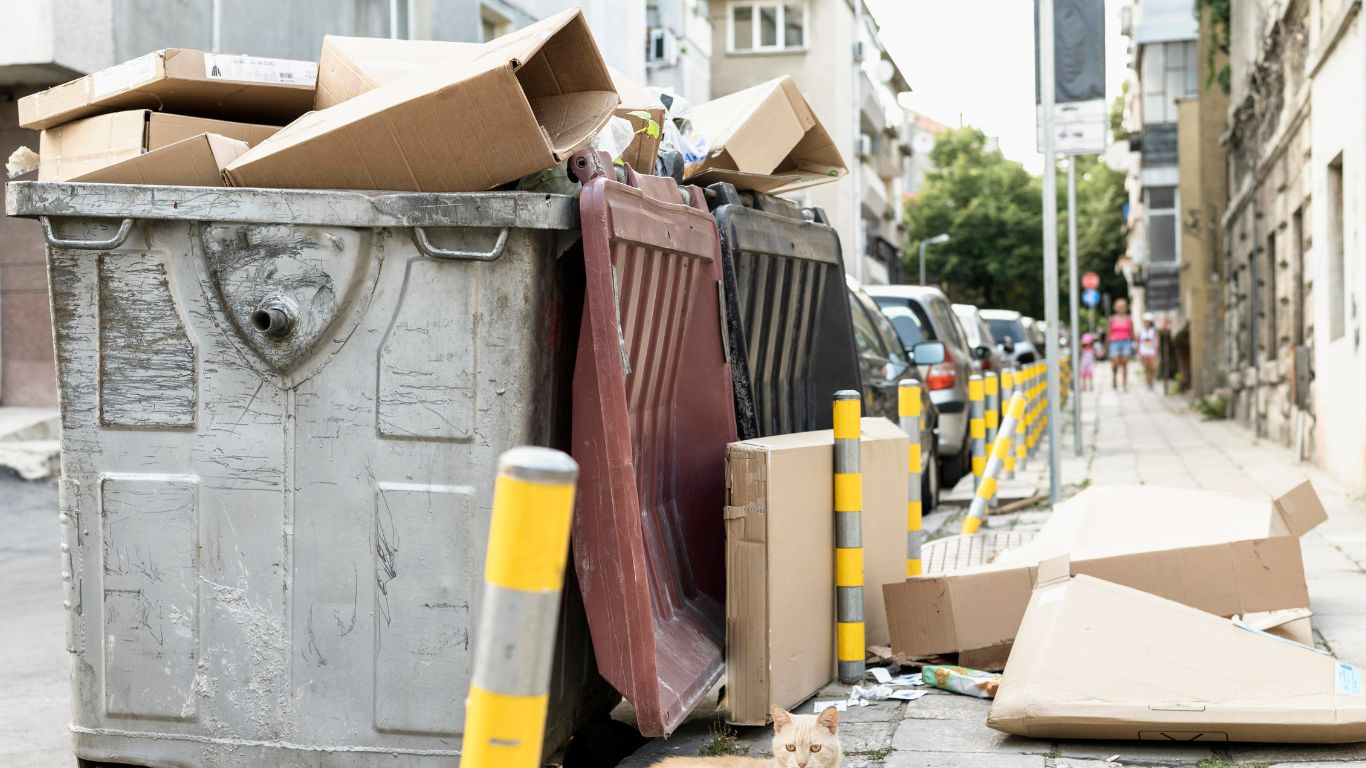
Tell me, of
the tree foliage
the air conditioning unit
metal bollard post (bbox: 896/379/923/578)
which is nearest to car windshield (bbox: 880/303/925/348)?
metal bollard post (bbox: 896/379/923/578)

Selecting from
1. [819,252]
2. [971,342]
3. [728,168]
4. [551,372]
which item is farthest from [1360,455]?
[551,372]

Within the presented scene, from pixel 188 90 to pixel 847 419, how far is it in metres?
2.33

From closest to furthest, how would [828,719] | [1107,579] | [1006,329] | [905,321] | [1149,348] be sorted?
[828,719] < [1107,579] < [905,321] < [1006,329] < [1149,348]

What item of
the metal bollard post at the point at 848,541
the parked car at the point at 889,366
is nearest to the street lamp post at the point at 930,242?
the parked car at the point at 889,366

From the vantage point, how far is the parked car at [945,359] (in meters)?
13.2

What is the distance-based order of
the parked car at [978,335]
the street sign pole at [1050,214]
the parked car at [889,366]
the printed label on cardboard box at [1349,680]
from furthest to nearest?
1. the parked car at [978,335]
2. the street sign pole at [1050,214]
3. the parked car at [889,366]
4. the printed label on cardboard box at [1349,680]

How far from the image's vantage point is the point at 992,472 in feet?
32.2

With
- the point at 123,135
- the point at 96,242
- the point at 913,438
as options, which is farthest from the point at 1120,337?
the point at 96,242

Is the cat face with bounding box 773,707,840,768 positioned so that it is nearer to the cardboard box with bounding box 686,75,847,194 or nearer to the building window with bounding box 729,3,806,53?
the cardboard box with bounding box 686,75,847,194

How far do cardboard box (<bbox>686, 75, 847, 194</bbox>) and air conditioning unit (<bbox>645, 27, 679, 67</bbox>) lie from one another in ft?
88.1

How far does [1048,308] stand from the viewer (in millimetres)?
12031

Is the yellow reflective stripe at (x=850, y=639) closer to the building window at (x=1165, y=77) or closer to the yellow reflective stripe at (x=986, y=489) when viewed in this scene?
the yellow reflective stripe at (x=986, y=489)

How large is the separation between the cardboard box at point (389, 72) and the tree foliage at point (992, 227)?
225 ft

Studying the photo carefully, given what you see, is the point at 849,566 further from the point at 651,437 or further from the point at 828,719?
the point at 828,719
